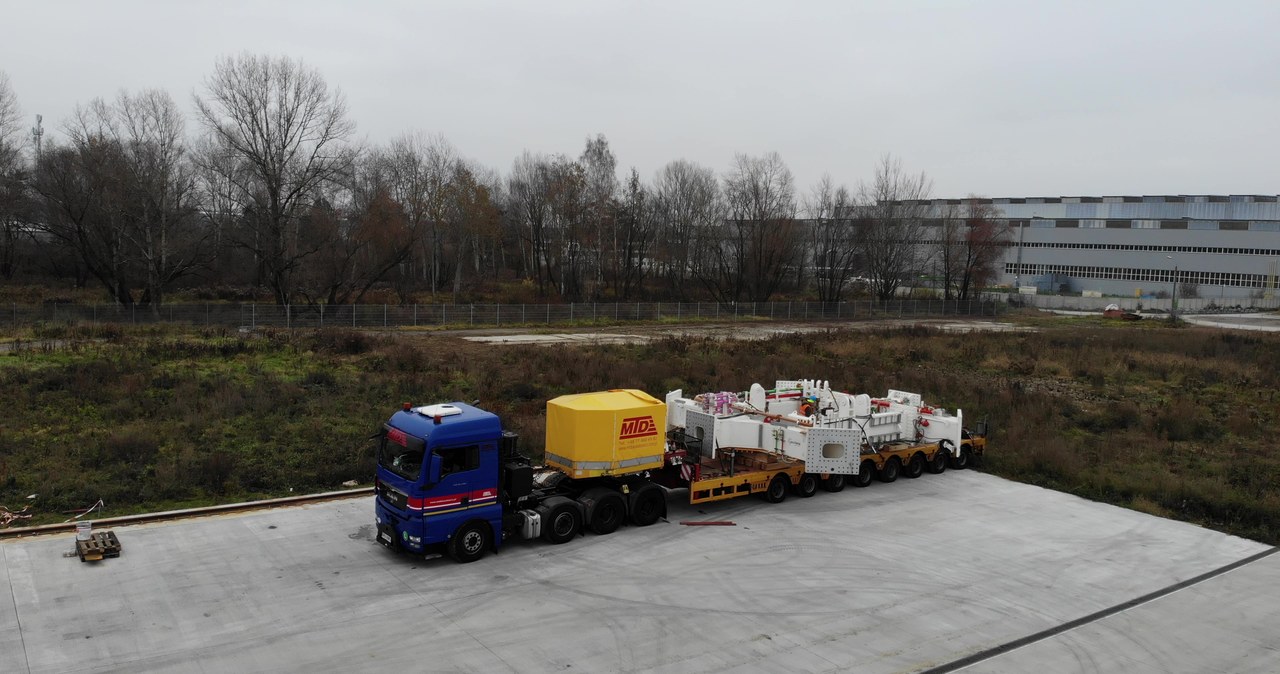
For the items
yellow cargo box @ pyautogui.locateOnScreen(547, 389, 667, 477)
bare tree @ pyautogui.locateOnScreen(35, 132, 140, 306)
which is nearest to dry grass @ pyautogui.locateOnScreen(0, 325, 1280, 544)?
yellow cargo box @ pyautogui.locateOnScreen(547, 389, 667, 477)

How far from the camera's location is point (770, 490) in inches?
646

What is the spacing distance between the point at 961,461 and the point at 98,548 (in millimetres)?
17129

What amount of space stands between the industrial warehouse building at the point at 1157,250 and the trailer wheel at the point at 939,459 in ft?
277

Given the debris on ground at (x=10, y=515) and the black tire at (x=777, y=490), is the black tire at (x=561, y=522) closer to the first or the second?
the black tire at (x=777, y=490)

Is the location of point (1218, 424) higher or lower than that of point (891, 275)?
lower

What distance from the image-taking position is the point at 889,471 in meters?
18.2

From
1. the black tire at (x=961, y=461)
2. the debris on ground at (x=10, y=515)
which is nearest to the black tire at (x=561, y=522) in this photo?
the debris on ground at (x=10, y=515)

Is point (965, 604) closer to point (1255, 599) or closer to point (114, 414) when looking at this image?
point (1255, 599)

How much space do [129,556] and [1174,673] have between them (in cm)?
1404

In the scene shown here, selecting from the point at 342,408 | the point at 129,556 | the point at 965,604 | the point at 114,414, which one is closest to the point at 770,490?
the point at 965,604

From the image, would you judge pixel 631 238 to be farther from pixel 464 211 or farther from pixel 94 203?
pixel 94 203

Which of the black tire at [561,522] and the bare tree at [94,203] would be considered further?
the bare tree at [94,203]

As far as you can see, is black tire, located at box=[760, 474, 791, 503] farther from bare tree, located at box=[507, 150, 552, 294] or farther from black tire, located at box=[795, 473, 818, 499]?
bare tree, located at box=[507, 150, 552, 294]

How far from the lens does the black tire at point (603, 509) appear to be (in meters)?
13.8
